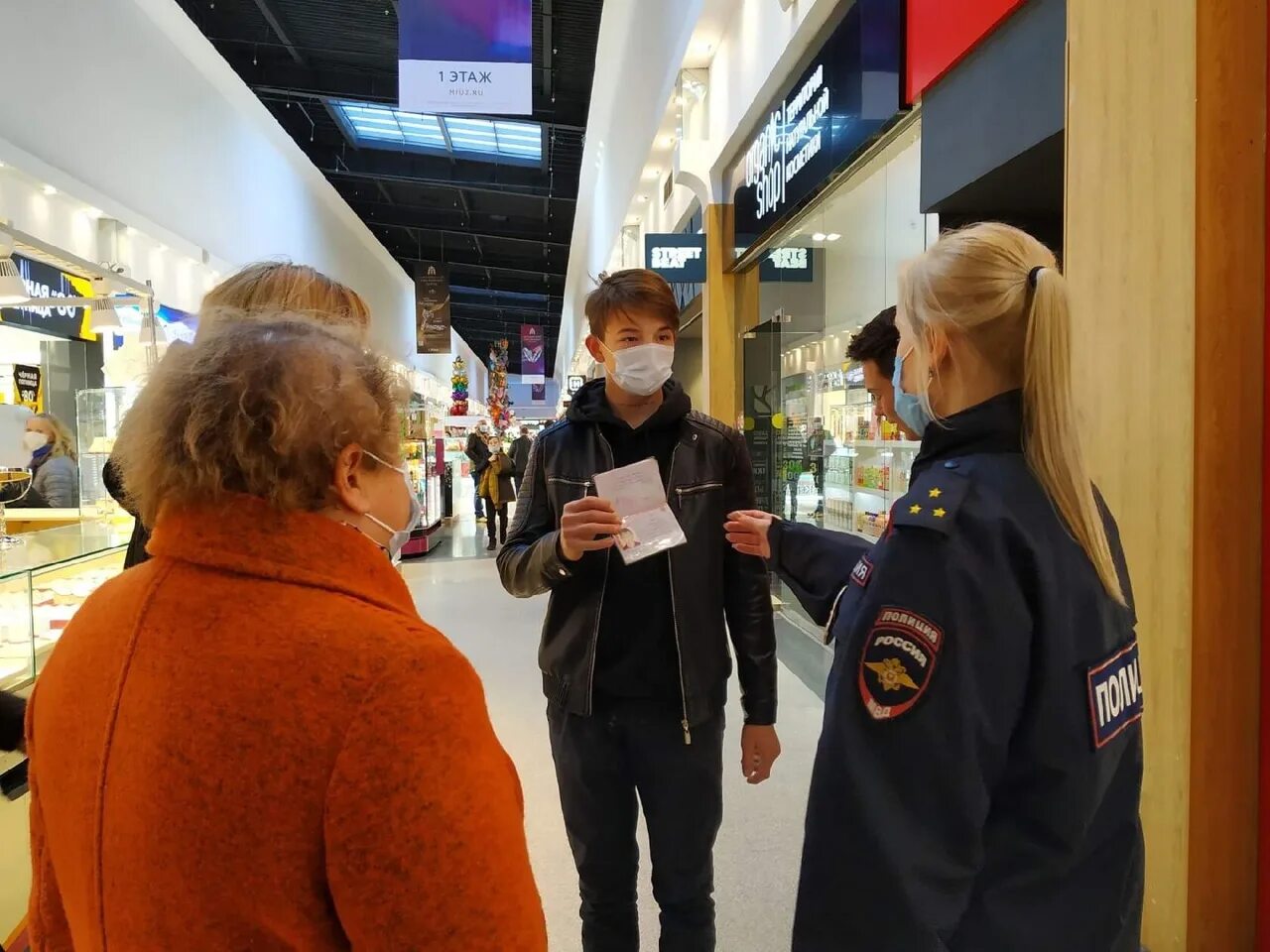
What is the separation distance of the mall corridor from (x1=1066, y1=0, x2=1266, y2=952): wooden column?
1.15 m

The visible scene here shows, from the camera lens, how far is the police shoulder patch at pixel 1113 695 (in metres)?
0.94

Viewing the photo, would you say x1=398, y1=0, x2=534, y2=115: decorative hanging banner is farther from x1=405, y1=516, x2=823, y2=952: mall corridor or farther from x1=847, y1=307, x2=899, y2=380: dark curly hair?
x1=847, y1=307, x2=899, y2=380: dark curly hair

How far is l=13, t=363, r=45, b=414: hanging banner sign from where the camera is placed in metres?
7.52

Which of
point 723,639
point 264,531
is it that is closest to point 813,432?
point 723,639

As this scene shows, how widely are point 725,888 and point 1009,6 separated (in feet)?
10.2

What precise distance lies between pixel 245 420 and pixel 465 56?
20.7ft

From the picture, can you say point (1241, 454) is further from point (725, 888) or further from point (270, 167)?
point (270, 167)

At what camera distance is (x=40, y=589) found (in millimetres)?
2637

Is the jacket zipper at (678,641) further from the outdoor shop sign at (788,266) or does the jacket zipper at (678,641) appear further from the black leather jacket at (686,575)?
the outdoor shop sign at (788,266)

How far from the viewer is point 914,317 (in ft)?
3.58

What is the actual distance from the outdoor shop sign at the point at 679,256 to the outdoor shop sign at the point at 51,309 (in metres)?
5.05

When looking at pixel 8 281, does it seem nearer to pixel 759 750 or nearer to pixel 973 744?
pixel 759 750

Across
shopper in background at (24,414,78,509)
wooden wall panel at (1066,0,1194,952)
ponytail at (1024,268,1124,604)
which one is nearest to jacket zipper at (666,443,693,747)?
ponytail at (1024,268,1124,604)

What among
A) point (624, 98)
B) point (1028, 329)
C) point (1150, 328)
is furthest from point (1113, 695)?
point (624, 98)
